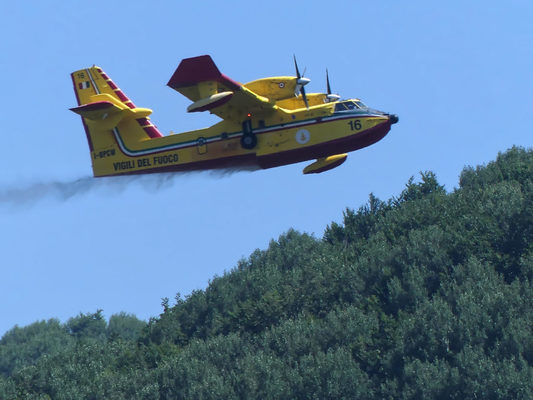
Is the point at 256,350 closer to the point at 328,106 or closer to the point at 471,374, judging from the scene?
the point at 471,374

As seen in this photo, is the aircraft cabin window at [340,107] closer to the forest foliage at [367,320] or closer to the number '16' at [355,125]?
the number '16' at [355,125]

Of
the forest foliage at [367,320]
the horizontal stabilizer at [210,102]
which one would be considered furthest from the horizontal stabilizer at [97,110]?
the forest foliage at [367,320]

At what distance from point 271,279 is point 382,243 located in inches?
383

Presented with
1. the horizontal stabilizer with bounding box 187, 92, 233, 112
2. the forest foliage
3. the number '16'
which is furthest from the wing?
the forest foliage

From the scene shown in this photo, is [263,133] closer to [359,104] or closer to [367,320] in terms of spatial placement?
[359,104]

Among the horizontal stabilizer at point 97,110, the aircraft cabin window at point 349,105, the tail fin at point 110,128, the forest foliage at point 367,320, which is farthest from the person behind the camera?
the forest foliage at point 367,320

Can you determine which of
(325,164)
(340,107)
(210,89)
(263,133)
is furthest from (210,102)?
(325,164)

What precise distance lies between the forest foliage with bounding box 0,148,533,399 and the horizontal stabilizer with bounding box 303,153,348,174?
41.7 feet

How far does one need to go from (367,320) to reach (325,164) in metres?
16.9

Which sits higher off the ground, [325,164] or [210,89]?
[210,89]

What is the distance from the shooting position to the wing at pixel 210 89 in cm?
4684

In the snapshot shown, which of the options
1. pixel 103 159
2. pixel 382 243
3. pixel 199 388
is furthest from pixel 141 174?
pixel 382 243

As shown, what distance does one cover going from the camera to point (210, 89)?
155 feet

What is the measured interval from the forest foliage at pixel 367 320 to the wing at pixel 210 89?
55.1 ft
